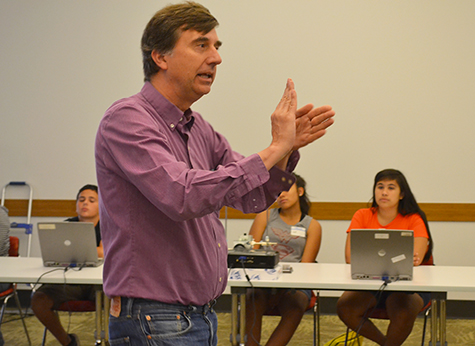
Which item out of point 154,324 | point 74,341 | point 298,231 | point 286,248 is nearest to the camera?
point 154,324

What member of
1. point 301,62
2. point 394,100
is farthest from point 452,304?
point 301,62

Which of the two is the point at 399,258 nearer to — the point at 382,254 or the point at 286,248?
the point at 382,254

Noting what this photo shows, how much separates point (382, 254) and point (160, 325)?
200 centimetres

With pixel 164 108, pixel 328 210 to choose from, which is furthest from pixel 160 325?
pixel 328 210

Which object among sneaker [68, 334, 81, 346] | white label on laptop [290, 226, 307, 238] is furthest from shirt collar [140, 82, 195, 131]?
sneaker [68, 334, 81, 346]

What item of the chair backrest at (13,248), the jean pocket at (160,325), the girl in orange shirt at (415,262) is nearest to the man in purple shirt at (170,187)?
the jean pocket at (160,325)

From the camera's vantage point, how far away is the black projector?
125 inches

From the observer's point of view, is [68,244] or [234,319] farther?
[68,244]

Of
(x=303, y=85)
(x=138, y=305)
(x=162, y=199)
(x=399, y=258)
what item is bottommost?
(x=399, y=258)

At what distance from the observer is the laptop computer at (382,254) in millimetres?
2828

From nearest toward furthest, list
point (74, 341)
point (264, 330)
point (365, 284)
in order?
point (365, 284) < point (74, 341) < point (264, 330)

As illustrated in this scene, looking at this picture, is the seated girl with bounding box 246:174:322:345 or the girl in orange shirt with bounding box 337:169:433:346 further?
the seated girl with bounding box 246:174:322:345

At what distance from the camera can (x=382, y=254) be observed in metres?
2.88

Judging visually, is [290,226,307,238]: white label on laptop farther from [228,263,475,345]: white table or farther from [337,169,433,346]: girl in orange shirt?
[228,263,475,345]: white table
